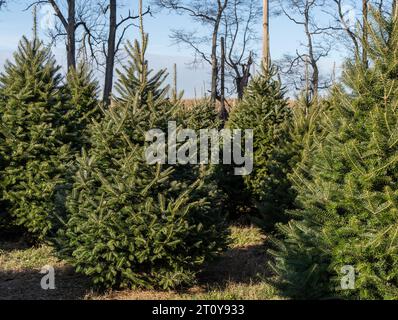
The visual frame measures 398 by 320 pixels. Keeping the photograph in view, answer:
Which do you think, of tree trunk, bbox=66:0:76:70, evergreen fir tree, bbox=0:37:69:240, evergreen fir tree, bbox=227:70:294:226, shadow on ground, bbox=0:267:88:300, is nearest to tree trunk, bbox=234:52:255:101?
tree trunk, bbox=66:0:76:70

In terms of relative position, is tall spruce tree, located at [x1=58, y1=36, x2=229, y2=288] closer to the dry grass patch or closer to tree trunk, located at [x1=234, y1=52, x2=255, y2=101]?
the dry grass patch

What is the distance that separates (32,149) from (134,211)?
3135 millimetres

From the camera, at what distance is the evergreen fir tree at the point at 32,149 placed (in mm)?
8188

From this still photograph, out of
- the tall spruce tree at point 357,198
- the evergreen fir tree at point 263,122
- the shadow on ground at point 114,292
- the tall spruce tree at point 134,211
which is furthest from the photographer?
the evergreen fir tree at point 263,122

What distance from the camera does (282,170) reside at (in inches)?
333

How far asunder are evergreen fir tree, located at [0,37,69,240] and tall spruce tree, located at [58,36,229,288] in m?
2.00

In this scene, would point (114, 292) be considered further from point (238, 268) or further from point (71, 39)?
point (71, 39)

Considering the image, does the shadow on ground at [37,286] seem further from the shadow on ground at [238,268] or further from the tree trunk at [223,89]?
the tree trunk at [223,89]

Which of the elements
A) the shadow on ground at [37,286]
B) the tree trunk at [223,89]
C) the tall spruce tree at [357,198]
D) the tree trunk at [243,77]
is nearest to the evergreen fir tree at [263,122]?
the shadow on ground at [37,286]

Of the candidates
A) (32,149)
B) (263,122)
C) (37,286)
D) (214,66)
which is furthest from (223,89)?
(37,286)

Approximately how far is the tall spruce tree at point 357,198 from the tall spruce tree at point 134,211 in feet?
4.26

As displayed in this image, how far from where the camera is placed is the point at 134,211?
5.79 m
